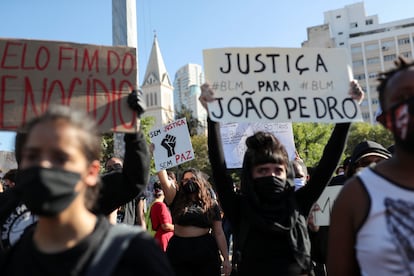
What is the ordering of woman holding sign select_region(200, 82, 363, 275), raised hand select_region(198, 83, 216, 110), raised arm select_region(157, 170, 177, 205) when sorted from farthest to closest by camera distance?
raised arm select_region(157, 170, 177, 205) < raised hand select_region(198, 83, 216, 110) < woman holding sign select_region(200, 82, 363, 275)

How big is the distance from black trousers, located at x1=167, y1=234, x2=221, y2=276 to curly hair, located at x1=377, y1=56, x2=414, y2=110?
9.39 feet

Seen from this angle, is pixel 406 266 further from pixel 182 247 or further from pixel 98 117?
pixel 182 247

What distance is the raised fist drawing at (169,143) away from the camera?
6.01 metres

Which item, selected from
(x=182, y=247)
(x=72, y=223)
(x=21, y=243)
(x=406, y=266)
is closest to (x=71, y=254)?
(x=72, y=223)

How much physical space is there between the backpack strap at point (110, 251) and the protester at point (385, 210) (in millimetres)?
893

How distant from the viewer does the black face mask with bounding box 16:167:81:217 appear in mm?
1562

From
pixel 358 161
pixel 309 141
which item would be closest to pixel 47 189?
pixel 358 161

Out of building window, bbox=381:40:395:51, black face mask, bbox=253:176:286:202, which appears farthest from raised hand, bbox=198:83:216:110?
building window, bbox=381:40:395:51

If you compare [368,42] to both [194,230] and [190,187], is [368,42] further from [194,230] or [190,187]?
[194,230]

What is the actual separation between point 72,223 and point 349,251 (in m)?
1.16

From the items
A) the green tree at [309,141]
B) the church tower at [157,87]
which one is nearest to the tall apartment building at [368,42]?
the church tower at [157,87]

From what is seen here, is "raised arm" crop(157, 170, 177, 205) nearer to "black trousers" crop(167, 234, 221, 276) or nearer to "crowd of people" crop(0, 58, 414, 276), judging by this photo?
"black trousers" crop(167, 234, 221, 276)

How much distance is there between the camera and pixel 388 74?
2.00 m

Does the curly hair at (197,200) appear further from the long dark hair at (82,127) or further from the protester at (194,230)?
the long dark hair at (82,127)
